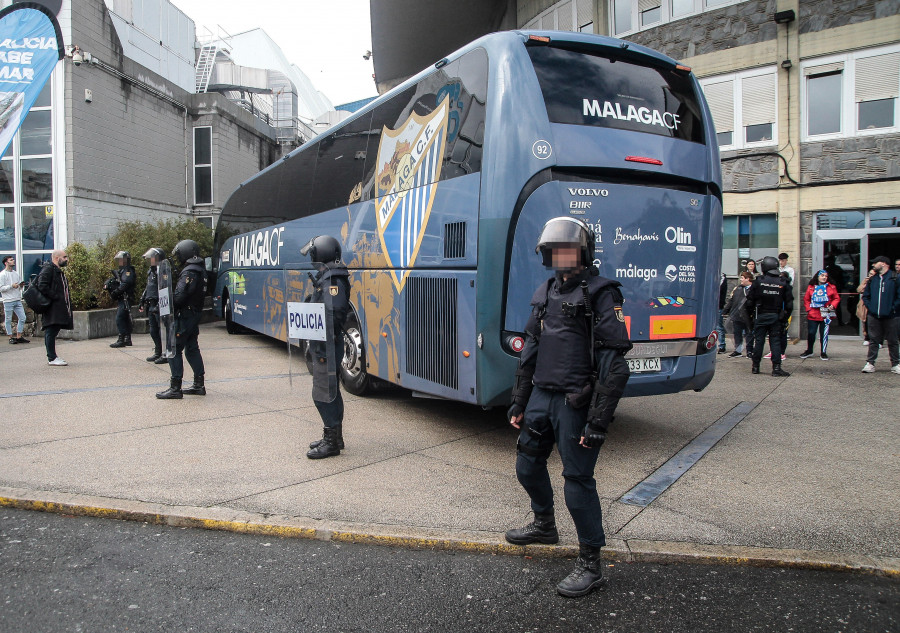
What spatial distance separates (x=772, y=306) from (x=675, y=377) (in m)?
5.56

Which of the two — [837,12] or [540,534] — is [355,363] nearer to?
[540,534]

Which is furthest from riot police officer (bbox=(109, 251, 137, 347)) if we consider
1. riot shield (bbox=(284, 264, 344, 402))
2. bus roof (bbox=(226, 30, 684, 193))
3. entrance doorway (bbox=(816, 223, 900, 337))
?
entrance doorway (bbox=(816, 223, 900, 337))

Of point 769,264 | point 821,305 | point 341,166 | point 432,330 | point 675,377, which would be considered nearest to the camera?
point 675,377

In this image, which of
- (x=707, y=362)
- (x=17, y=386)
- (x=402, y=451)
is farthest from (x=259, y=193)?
(x=707, y=362)

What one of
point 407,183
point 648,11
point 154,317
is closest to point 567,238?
point 407,183

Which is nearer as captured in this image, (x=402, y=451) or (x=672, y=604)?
(x=672, y=604)

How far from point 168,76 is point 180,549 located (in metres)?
23.2

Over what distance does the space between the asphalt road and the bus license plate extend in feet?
7.36

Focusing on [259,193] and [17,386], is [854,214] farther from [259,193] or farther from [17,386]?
[17,386]

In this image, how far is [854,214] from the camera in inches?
560

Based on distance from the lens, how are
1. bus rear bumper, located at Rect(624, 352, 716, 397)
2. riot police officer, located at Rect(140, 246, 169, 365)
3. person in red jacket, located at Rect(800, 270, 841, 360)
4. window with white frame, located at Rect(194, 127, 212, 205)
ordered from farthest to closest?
window with white frame, located at Rect(194, 127, 212, 205) → person in red jacket, located at Rect(800, 270, 841, 360) → riot police officer, located at Rect(140, 246, 169, 365) → bus rear bumper, located at Rect(624, 352, 716, 397)

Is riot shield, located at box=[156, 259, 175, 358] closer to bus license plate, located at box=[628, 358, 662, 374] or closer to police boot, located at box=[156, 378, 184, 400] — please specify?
police boot, located at box=[156, 378, 184, 400]

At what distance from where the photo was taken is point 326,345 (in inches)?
218

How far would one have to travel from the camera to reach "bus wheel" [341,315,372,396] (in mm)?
8141
